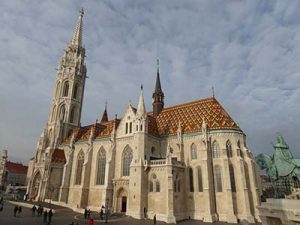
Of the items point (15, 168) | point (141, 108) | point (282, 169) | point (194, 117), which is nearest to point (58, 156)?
point (141, 108)

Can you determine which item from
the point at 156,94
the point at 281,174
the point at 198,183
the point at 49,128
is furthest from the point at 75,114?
the point at 281,174

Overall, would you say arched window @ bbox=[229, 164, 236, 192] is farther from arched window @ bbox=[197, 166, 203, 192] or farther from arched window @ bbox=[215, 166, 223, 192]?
arched window @ bbox=[197, 166, 203, 192]

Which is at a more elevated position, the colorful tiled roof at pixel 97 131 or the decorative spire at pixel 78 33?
the decorative spire at pixel 78 33

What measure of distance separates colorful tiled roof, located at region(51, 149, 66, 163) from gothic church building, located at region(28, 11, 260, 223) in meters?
0.19

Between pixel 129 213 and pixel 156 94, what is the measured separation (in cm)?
2303

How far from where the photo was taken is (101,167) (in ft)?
121

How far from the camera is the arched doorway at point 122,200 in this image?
32031 mm

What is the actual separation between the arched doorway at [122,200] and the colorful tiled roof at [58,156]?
55.6 feet

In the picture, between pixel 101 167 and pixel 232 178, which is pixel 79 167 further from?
pixel 232 178

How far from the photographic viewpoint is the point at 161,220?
26.6m

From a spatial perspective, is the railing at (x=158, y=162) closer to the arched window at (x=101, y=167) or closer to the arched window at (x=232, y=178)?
the arched window at (x=232, y=178)

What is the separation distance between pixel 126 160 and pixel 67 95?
26157mm

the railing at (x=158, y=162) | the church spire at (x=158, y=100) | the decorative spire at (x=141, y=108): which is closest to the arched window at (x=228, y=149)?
the railing at (x=158, y=162)

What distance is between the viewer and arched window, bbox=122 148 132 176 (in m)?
33.5
